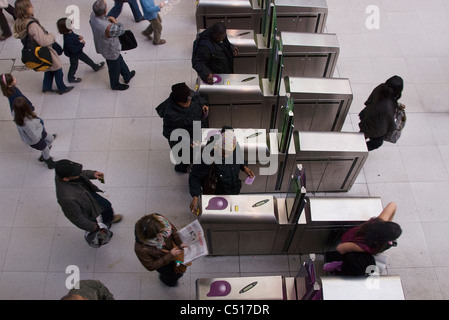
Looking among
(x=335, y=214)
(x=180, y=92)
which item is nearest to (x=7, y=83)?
(x=180, y=92)

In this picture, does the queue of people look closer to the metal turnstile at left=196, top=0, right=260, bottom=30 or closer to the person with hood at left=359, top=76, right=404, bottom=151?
the person with hood at left=359, top=76, right=404, bottom=151

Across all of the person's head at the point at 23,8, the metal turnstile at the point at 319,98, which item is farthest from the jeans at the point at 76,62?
the metal turnstile at the point at 319,98

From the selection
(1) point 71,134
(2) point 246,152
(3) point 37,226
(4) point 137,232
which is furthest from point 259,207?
(1) point 71,134

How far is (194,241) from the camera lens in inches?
129

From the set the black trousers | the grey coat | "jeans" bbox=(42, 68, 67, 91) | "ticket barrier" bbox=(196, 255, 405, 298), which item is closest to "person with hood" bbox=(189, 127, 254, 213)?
the black trousers

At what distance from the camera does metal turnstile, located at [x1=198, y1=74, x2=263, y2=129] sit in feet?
14.8

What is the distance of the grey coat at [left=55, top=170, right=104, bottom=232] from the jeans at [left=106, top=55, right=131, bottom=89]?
2118 mm

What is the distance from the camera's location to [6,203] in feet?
14.9

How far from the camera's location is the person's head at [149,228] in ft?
9.31

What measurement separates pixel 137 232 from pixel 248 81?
2.50m

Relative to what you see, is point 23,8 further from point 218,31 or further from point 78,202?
point 78,202

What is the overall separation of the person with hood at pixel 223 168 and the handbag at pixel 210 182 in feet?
0.05

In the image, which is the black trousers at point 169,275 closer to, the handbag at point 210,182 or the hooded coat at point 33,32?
the handbag at point 210,182

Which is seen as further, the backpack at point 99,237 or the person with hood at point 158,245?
the backpack at point 99,237
